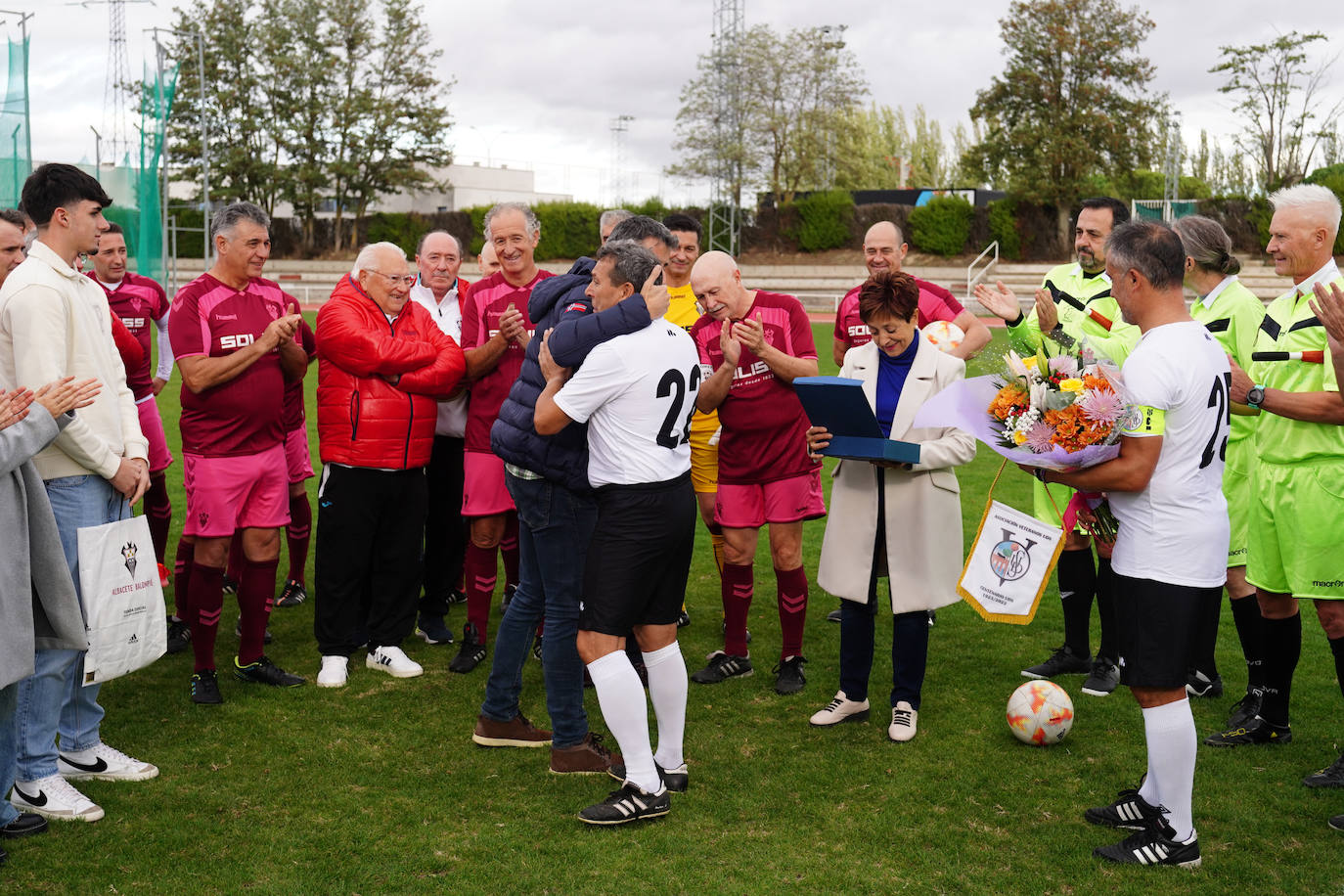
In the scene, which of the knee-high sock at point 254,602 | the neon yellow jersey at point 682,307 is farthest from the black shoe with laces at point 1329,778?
the knee-high sock at point 254,602

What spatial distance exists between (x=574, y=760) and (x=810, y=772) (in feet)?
3.33

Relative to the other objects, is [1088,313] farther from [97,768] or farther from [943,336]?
[97,768]

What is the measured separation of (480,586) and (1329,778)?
4.15 m

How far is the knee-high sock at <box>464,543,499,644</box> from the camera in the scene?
243 inches

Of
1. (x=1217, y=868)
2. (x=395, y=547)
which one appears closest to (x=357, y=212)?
(x=395, y=547)

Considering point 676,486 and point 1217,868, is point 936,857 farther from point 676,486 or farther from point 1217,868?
point 676,486

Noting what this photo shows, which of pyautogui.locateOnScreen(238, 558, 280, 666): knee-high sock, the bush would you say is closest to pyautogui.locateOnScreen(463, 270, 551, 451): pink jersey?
pyautogui.locateOnScreen(238, 558, 280, 666): knee-high sock

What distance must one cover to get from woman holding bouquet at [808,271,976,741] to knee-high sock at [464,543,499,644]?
1956mm

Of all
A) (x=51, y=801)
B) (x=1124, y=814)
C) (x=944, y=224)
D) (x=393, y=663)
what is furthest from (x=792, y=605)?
(x=944, y=224)

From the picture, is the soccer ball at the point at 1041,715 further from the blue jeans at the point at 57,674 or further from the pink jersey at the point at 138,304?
the pink jersey at the point at 138,304

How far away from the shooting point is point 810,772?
475 centimetres

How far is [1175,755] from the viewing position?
12.6ft

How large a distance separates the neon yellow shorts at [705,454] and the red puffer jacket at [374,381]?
138 cm

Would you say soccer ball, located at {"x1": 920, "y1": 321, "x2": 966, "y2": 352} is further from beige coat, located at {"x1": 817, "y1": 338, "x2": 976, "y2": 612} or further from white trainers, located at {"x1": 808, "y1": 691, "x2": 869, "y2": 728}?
white trainers, located at {"x1": 808, "y1": 691, "x2": 869, "y2": 728}
